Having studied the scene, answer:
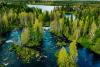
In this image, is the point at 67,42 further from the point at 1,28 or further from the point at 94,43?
the point at 1,28

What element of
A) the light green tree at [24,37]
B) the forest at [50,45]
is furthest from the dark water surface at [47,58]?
the light green tree at [24,37]

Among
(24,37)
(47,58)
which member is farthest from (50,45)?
(47,58)

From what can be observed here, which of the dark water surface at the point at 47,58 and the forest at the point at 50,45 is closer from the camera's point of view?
the forest at the point at 50,45

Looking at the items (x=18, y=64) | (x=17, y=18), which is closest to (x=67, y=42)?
(x=18, y=64)

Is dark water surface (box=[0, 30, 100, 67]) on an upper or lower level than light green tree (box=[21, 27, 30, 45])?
lower

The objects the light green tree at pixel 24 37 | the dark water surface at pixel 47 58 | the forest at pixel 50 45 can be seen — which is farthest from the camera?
the light green tree at pixel 24 37

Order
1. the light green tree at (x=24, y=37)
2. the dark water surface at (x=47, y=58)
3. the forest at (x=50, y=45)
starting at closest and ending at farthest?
the forest at (x=50, y=45)
the dark water surface at (x=47, y=58)
the light green tree at (x=24, y=37)

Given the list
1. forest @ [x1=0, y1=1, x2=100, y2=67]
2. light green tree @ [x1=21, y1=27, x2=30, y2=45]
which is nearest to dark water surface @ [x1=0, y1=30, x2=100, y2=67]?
forest @ [x1=0, y1=1, x2=100, y2=67]

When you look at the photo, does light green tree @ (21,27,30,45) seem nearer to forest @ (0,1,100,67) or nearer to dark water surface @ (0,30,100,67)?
forest @ (0,1,100,67)

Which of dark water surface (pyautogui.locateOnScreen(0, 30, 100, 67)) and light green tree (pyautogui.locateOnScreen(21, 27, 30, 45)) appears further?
light green tree (pyautogui.locateOnScreen(21, 27, 30, 45))

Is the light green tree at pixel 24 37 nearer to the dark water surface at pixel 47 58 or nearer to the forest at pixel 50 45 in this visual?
the forest at pixel 50 45

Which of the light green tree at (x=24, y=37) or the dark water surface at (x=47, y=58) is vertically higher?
the light green tree at (x=24, y=37)

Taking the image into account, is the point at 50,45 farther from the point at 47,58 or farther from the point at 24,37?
the point at 47,58
